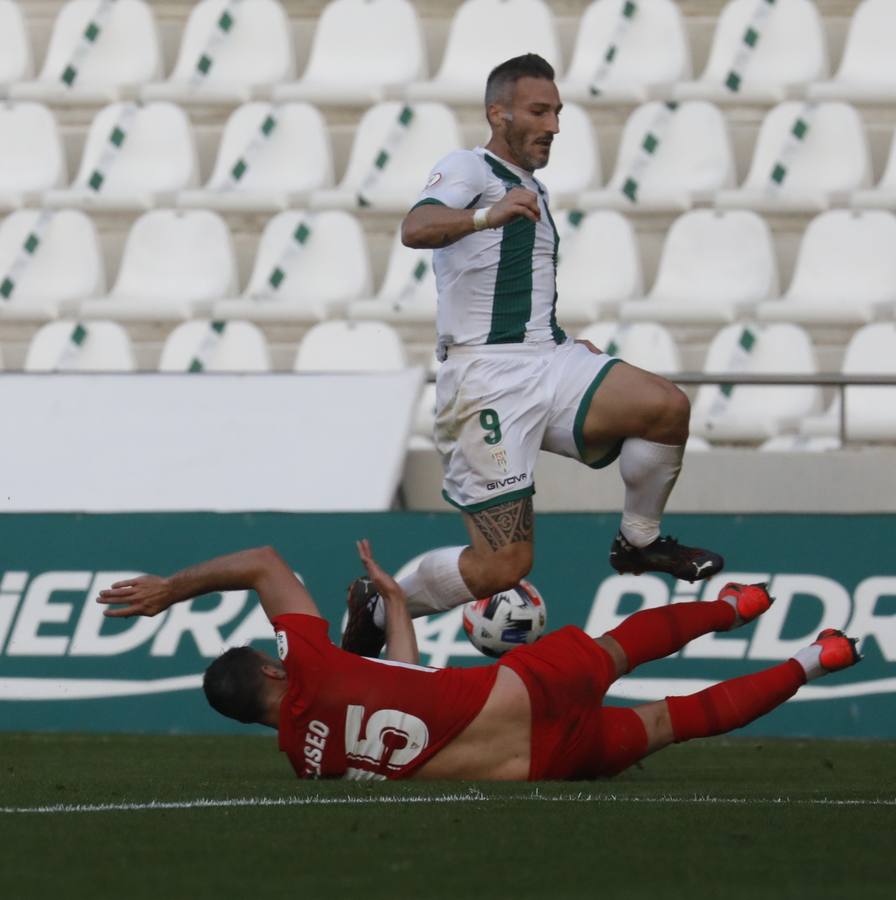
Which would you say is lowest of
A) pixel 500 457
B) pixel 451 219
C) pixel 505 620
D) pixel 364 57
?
pixel 505 620

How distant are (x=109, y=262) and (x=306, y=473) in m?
4.22

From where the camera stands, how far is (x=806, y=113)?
1291cm

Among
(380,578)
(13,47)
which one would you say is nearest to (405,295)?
(13,47)

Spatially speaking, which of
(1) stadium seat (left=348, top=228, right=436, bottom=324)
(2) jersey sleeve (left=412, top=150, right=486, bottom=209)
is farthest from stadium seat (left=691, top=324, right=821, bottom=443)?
(2) jersey sleeve (left=412, top=150, right=486, bottom=209)

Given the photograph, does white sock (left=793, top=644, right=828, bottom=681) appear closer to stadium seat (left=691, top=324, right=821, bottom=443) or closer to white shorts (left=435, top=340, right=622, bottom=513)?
white shorts (left=435, top=340, right=622, bottom=513)

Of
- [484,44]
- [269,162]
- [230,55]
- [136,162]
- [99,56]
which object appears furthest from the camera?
[99,56]

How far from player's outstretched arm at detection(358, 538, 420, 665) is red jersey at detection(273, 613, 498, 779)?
0.48m

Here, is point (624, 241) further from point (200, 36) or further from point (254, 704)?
point (254, 704)

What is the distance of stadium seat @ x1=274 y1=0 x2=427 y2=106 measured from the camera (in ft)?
44.8

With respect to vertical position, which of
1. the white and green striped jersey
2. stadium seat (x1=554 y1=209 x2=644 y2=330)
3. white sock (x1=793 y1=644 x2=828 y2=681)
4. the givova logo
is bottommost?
the givova logo

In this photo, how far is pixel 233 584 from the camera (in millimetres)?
6211

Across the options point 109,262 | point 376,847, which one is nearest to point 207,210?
point 109,262

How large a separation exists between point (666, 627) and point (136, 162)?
819cm

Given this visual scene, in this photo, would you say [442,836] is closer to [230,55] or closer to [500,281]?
[500,281]
